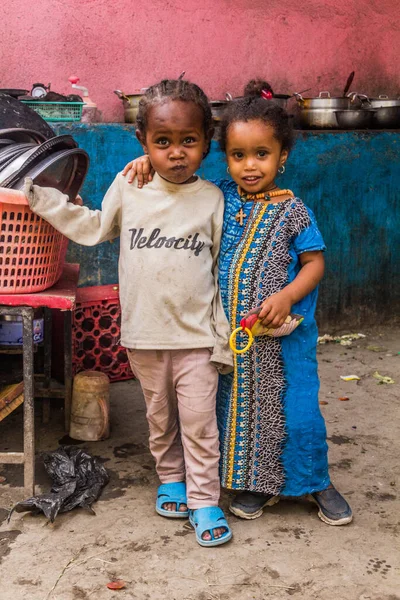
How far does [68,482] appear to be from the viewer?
9.69 feet

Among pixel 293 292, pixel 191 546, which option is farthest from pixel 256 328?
pixel 191 546

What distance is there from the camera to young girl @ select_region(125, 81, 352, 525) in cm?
261

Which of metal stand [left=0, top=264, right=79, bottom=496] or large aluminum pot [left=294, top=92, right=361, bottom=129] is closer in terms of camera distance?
metal stand [left=0, top=264, right=79, bottom=496]

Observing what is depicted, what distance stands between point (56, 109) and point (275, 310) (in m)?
2.61

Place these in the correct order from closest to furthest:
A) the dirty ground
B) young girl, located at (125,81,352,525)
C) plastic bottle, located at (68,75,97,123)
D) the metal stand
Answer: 1. the dirty ground
2. young girl, located at (125,81,352,525)
3. the metal stand
4. plastic bottle, located at (68,75,97,123)

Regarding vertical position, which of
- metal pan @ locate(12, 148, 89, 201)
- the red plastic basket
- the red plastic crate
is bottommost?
the red plastic crate

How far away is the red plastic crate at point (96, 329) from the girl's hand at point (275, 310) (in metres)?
1.73

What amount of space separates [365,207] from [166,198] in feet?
9.49

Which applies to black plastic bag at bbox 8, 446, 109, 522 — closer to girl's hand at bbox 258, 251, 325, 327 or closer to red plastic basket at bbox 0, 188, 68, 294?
red plastic basket at bbox 0, 188, 68, 294

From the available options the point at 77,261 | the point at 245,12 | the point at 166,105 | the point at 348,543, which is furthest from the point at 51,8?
the point at 348,543

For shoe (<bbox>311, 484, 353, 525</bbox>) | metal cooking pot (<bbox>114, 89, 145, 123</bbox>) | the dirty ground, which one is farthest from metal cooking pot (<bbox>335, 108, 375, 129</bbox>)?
shoe (<bbox>311, 484, 353, 525</bbox>)

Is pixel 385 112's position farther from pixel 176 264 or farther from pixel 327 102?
pixel 176 264

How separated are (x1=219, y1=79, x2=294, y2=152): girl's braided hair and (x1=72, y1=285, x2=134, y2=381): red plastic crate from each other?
5.43 feet

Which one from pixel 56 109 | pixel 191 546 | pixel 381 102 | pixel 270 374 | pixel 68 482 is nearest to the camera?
pixel 191 546
